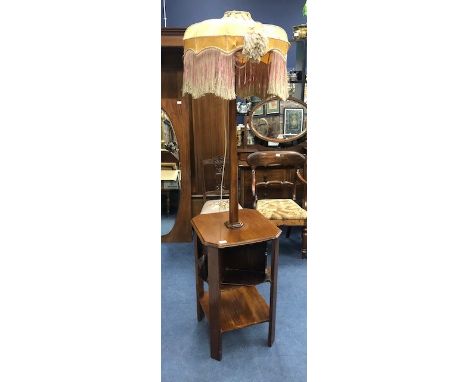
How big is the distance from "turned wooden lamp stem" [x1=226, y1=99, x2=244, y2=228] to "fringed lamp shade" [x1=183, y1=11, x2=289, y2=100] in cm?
23

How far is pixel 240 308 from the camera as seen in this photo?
1.95 m

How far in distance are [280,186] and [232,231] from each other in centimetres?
174

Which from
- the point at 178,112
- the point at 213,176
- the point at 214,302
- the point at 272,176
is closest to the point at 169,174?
the point at 213,176

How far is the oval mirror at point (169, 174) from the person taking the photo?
293 cm

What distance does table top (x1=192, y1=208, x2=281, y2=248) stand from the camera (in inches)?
61.2

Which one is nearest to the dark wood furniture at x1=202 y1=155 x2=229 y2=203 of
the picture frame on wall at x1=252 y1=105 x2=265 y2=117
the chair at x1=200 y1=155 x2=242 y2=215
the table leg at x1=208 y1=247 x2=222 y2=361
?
the chair at x1=200 y1=155 x2=242 y2=215

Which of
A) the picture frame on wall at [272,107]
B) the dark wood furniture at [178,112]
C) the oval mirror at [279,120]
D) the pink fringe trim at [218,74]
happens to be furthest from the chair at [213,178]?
the pink fringe trim at [218,74]

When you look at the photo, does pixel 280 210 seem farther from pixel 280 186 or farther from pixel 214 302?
pixel 214 302

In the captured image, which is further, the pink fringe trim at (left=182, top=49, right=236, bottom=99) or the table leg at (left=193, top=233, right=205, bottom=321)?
the table leg at (left=193, top=233, right=205, bottom=321)

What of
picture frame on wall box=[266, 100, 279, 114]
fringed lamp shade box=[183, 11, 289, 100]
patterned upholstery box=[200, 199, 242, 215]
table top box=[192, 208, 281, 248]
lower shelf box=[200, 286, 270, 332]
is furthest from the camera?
picture frame on wall box=[266, 100, 279, 114]

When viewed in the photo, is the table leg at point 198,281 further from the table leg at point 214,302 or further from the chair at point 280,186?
the chair at point 280,186

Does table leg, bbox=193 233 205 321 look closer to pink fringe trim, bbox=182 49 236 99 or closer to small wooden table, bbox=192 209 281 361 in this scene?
small wooden table, bbox=192 209 281 361
